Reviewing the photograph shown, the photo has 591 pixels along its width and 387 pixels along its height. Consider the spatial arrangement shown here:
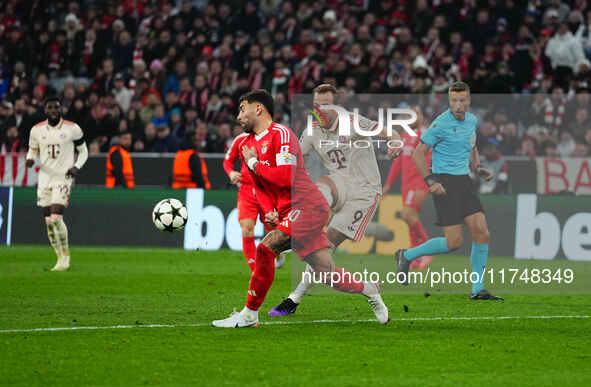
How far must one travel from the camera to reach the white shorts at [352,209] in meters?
11.2

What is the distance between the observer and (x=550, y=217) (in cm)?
1683

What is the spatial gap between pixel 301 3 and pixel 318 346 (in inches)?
725

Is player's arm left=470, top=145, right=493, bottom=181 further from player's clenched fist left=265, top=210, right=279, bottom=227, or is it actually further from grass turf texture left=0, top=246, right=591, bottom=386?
player's clenched fist left=265, top=210, right=279, bottom=227

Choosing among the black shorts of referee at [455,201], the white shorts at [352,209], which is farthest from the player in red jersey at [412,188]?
the white shorts at [352,209]

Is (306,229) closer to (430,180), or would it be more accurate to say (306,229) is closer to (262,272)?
(262,272)

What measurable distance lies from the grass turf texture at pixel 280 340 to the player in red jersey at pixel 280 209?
0.36m

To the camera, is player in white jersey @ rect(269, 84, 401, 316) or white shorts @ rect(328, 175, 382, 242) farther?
white shorts @ rect(328, 175, 382, 242)

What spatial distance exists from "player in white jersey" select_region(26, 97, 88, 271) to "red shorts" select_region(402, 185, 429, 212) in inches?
205

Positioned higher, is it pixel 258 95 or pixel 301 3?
pixel 301 3

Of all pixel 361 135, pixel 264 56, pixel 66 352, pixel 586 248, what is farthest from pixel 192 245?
pixel 66 352

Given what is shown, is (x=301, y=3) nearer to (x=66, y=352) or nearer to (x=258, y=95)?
(x=258, y=95)

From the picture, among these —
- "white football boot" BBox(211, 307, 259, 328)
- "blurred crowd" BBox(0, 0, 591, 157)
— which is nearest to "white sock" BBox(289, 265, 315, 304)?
"white football boot" BBox(211, 307, 259, 328)

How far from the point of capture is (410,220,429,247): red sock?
1220 cm

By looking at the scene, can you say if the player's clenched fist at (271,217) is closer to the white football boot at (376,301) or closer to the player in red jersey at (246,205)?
the white football boot at (376,301)
